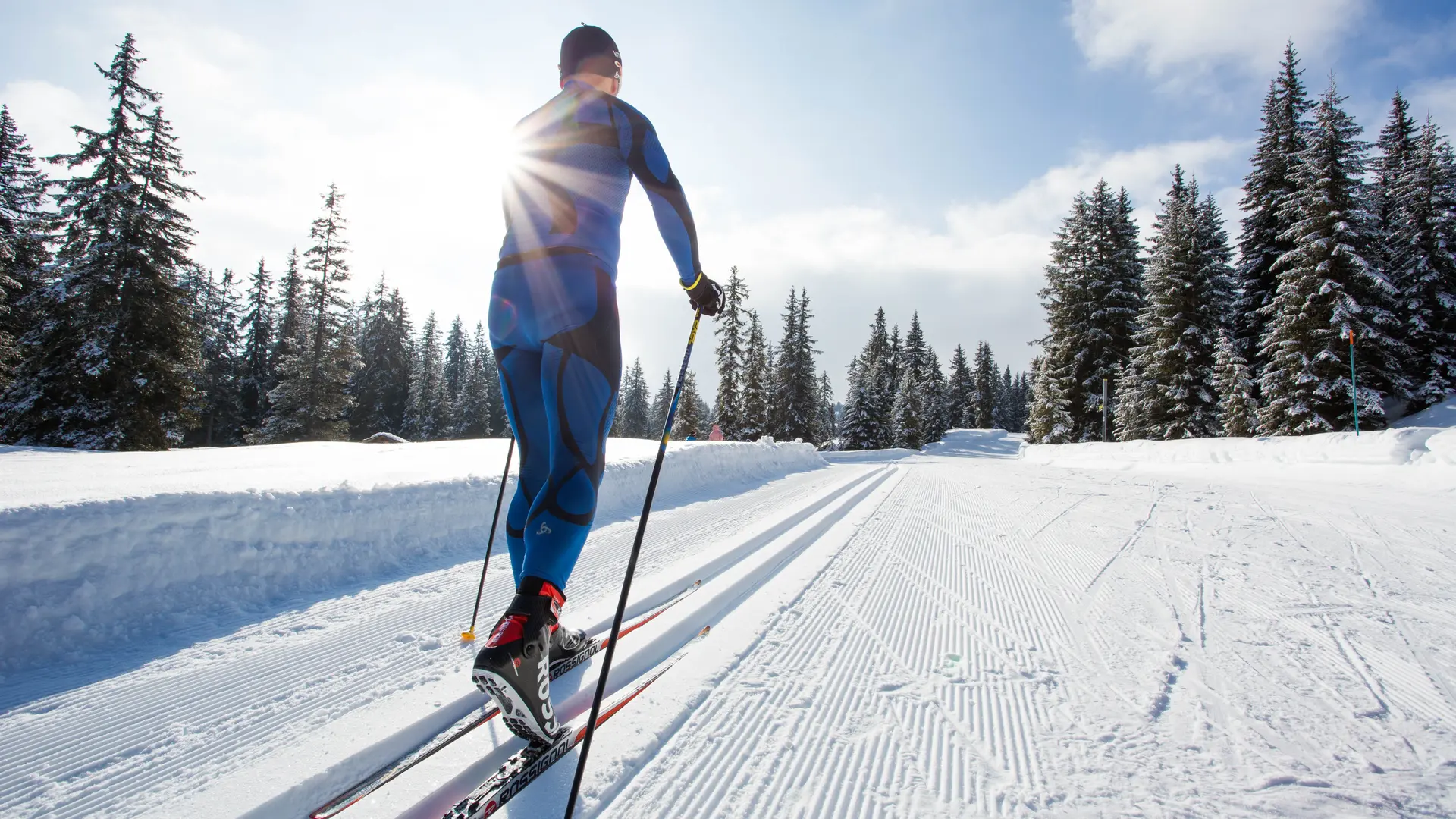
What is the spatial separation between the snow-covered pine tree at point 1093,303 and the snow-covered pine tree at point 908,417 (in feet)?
44.7

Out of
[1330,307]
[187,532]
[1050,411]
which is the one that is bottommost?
[187,532]

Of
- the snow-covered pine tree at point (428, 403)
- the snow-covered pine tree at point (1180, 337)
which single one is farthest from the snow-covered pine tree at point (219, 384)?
the snow-covered pine tree at point (1180, 337)

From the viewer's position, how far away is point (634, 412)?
62.2m

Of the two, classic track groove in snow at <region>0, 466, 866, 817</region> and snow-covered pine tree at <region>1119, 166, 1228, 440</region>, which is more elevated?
snow-covered pine tree at <region>1119, 166, 1228, 440</region>

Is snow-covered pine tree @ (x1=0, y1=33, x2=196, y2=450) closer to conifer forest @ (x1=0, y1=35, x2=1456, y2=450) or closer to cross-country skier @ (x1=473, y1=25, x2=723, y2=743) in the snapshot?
conifer forest @ (x1=0, y1=35, x2=1456, y2=450)

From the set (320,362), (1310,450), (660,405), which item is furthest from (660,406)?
(1310,450)

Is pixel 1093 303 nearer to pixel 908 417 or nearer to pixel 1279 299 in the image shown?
pixel 1279 299

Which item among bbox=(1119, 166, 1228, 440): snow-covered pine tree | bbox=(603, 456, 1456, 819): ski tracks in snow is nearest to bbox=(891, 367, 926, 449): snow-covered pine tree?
bbox=(1119, 166, 1228, 440): snow-covered pine tree

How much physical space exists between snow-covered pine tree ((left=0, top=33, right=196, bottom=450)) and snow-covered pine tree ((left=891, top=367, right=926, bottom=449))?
38808 mm

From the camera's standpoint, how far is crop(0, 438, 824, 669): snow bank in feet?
6.03

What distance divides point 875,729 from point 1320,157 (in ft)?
79.6

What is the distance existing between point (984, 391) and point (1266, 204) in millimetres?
39453

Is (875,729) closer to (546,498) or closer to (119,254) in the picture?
(546,498)

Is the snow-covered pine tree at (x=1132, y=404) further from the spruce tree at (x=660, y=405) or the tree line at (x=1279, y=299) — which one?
the spruce tree at (x=660, y=405)
